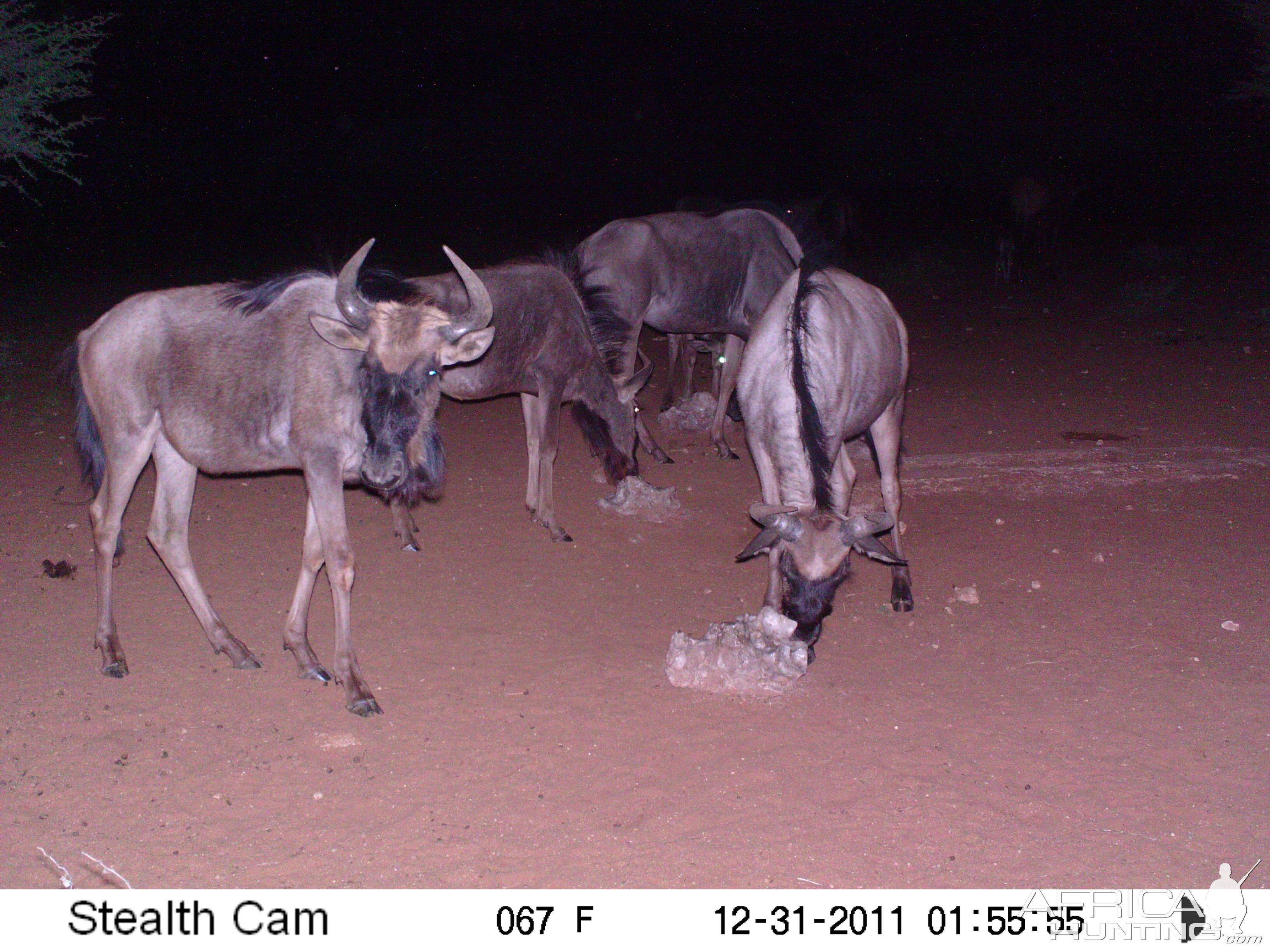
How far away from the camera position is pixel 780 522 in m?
5.00

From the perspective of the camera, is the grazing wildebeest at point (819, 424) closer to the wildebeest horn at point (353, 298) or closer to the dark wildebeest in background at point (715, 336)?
the dark wildebeest in background at point (715, 336)

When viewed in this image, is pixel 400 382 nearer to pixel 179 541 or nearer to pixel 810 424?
pixel 179 541

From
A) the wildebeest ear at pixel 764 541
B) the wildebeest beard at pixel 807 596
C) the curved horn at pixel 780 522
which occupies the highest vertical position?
the curved horn at pixel 780 522

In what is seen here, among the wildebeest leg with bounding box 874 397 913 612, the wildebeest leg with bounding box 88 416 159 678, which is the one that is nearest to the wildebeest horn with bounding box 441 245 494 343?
the wildebeest leg with bounding box 88 416 159 678

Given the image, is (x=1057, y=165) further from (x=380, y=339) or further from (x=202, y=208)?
(x=380, y=339)

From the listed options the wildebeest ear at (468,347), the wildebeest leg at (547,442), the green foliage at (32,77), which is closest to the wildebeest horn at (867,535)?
the wildebeest ear at (468,347)

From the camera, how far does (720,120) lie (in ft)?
119

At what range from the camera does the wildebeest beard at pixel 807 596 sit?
16.4 ft

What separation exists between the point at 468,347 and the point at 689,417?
199 inches

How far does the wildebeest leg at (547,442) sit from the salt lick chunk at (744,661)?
232 cm

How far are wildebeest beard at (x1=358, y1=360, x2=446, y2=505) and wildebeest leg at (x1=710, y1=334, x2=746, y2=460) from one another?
444 centimetres

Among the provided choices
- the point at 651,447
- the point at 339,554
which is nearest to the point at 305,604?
the point at 339,554

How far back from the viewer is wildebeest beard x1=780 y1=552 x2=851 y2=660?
5008 millimetres

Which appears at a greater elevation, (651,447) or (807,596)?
(807,596)
